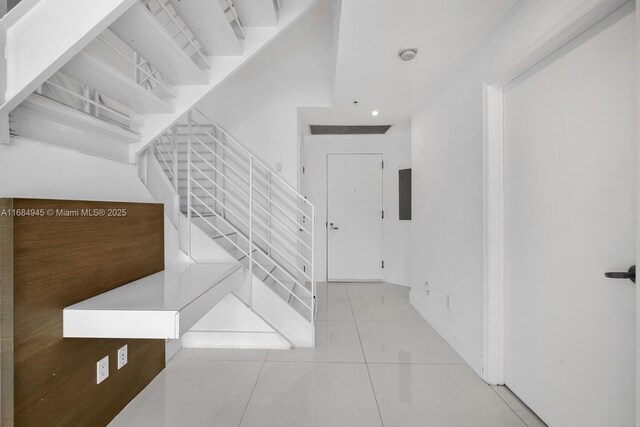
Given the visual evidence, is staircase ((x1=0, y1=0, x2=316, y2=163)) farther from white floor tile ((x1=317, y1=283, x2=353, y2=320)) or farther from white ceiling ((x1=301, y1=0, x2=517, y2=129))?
→ white floor tile ((x1=317, y1=283, x2=353, y2=320))

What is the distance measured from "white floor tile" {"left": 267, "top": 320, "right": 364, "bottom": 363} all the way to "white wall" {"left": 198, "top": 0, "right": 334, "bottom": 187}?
168cm

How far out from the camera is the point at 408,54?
2.17 m

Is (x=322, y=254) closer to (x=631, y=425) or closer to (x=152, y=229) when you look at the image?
(x=152, y=229)

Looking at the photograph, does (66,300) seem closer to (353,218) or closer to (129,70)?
(129,70)

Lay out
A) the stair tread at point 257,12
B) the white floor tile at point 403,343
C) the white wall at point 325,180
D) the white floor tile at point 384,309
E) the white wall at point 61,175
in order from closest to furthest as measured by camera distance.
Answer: the white wall at point 61,175 < the stair tread at point 257,12 < the white floor tile at point 403,343 < the white floor tile at point 384,309 < the white wall at point 325,180

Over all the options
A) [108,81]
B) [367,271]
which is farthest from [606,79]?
[367,271]

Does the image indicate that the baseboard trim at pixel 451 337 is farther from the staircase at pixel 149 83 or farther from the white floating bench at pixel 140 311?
the white floating bench at pixel 140 311

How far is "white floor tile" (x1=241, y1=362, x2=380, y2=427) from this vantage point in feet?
5.51

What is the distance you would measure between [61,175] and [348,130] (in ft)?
11.9

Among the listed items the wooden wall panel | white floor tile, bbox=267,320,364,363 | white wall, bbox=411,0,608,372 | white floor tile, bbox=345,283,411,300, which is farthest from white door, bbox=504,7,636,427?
the wooden wall panel

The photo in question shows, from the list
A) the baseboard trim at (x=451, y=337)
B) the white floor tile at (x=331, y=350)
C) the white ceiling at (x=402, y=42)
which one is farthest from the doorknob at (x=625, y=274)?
the white floor tile at (x=331, y=350)

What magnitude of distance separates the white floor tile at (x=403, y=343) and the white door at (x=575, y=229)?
59 centimetres

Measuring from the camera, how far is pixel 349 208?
4.64 meters

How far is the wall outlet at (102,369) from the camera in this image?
1.55 meters
